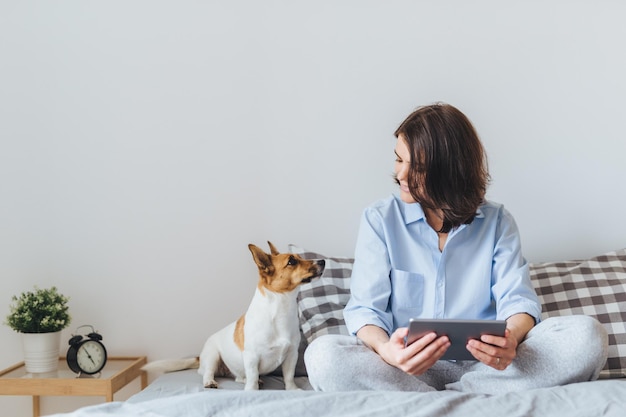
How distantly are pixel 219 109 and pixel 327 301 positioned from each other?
729mm

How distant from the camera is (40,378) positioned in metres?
2.03

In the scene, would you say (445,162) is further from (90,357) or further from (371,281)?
(90,357)

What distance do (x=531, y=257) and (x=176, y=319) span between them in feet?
3.82

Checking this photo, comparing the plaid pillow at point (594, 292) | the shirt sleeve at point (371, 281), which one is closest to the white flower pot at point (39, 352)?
the shirt sleeve at point (371, 281)

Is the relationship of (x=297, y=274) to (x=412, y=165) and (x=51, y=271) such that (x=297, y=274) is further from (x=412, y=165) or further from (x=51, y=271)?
(x=51, y=271)

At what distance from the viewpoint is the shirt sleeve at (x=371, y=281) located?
1.68m

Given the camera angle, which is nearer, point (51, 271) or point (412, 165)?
point (412, 165)

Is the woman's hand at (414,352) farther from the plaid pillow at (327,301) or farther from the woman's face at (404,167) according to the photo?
the plaid pillow at (327,301)

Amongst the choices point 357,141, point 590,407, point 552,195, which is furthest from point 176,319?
point 590,407

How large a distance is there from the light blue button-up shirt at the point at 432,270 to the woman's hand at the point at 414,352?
0.22 meters

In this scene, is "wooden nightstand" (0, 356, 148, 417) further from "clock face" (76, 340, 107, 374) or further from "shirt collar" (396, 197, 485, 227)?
"shirt collar" (396, 197, 485, 227)

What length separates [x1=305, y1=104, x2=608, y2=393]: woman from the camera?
149 centimetres

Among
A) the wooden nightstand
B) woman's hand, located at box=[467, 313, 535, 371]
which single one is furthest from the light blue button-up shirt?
the wooden nightstand

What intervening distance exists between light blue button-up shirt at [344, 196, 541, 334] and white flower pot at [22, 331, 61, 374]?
3.09 feet
